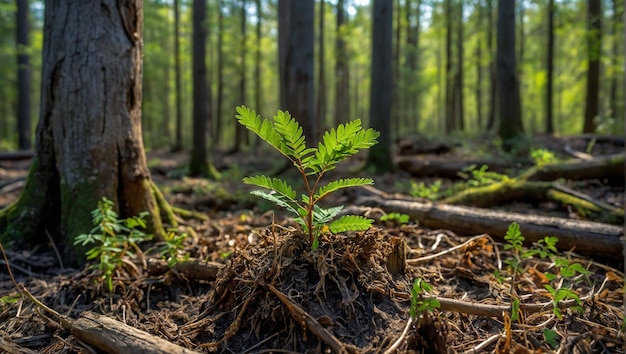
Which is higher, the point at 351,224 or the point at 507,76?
the point at 507,76

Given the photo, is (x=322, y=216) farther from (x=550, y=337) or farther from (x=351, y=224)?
(x=550, y=337)

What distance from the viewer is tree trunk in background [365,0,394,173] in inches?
357

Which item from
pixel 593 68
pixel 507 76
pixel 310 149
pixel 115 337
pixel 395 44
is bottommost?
pixel 115 337

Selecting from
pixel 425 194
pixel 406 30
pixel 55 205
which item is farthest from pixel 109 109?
pixel 406 30

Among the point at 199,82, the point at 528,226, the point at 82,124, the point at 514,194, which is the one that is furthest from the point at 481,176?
the point at 199,82

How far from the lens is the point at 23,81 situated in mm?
16766

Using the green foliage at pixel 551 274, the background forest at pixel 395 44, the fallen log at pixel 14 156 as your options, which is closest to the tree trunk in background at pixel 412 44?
the background forest at pixel 395 44

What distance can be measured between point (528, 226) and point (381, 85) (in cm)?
654

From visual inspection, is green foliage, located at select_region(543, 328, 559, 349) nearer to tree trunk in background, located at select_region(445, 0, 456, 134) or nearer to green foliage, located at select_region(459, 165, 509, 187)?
green foliage, located at select_region(459, 165, 509, 187)

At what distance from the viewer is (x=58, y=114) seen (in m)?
3.36

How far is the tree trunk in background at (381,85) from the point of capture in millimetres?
9078

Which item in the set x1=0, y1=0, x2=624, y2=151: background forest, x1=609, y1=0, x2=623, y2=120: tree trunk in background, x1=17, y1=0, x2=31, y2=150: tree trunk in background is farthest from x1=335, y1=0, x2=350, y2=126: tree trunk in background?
x1=17, y1=0, x2=31, y2=150: tree trunk in background

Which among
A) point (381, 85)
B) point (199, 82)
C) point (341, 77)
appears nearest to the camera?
point (381, 85)

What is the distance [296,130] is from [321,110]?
61.0ft
